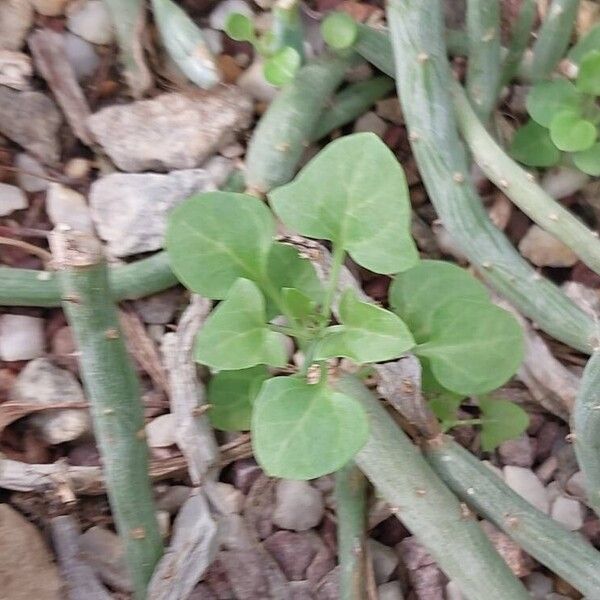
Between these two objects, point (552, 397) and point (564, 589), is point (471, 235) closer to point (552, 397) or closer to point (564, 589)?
point (552, 397)

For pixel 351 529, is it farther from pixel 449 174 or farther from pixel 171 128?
pixel 171 128

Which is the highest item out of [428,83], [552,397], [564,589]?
[428,83]

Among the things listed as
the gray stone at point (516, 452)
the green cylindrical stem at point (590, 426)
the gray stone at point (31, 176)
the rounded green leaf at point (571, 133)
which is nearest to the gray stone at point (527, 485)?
the gray stone at point (516, 452)

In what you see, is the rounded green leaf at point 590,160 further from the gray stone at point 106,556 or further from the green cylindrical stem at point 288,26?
the gray stone at point 106,556

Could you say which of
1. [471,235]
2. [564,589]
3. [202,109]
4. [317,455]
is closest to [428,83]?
[471,235]

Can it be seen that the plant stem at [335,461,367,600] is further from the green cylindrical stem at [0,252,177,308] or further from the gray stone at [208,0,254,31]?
the gray stone at [208,0,254,31]

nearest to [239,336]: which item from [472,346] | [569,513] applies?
[472,346]
